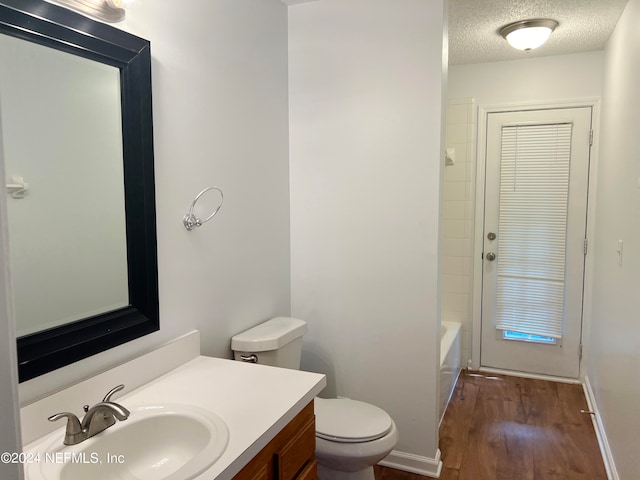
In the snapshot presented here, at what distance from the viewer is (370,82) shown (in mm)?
2371

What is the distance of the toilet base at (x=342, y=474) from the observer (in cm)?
206

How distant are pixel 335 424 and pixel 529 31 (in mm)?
2455

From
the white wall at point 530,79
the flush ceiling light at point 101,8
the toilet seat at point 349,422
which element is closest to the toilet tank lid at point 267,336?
the toilet seat at point 349,422

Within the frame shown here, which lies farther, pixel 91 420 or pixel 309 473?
pixel 309 473

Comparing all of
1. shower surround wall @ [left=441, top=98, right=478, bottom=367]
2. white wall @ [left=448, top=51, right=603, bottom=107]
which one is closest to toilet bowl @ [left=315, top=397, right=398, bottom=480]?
shower surround wall @ [left=441, top=98, right=478, bottom=367]

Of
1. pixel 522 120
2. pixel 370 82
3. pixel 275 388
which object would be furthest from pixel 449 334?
pixel 275 388

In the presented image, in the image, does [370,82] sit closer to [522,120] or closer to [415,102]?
[415,102]

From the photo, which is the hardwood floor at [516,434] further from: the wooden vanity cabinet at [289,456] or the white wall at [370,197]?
the wooden vanity cabinet at [289,456]

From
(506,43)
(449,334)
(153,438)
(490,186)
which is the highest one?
(506,43)

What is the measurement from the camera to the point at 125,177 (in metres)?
1.52

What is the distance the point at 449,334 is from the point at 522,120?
171 cm

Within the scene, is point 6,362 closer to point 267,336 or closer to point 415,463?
point 267,336

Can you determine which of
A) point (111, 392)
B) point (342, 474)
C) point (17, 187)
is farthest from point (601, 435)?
point (17, 187)

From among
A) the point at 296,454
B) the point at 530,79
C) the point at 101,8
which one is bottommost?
the point at 296,454
